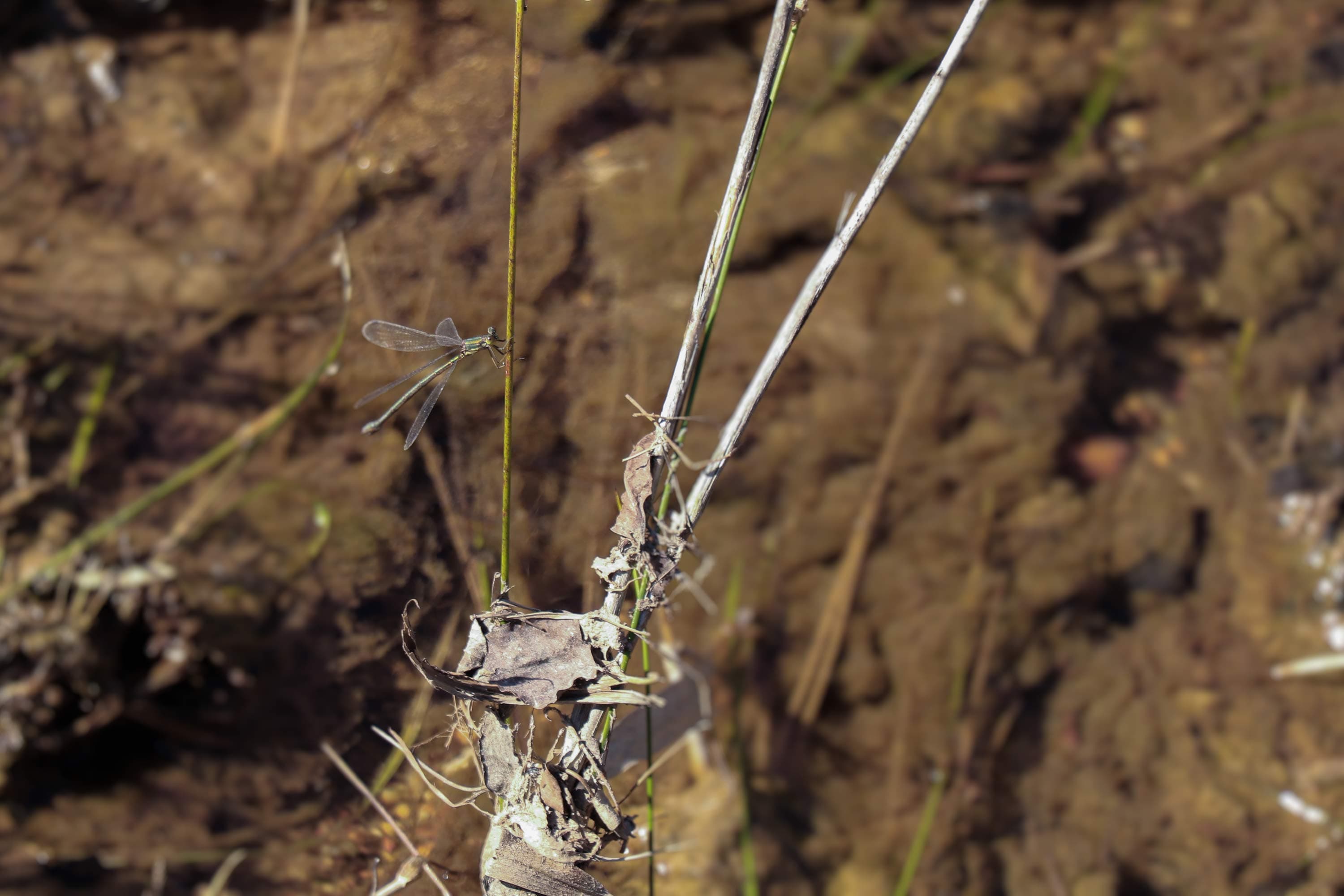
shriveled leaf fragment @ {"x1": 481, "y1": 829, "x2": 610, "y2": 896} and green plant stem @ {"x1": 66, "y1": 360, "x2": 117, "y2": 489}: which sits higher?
green plant stem @ {"x1": 66, "y1": 360, "x2": 117, "y2": 489}

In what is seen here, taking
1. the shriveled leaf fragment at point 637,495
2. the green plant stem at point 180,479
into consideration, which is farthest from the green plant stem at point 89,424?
the shriveled leaf fragment at point 637,495

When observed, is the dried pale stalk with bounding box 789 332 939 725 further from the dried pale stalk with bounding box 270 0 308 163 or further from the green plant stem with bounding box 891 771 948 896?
the dried pale stalk with bounding box 270 0 308 163

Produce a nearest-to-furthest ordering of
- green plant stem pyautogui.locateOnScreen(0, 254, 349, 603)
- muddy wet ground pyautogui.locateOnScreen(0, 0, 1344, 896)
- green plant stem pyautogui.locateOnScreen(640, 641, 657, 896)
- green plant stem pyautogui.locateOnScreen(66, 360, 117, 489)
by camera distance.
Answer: green plant stem pyautogui.locateOnScreen(640, 641, 657, 896) → muddy wet ground pyautogui.locateOnScreen(0, 0, 1344, 896) → green plant stem pyautogui.locateOnScreen(0, 254, 349, 603) → green plant stem pyautogui.locateOnScreen(66, 360, 117, 489)

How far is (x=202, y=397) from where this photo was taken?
7.75 ft

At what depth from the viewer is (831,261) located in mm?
1068

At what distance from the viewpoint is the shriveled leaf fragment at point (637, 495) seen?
41.3 inches

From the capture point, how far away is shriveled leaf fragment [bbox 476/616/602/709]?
102cm

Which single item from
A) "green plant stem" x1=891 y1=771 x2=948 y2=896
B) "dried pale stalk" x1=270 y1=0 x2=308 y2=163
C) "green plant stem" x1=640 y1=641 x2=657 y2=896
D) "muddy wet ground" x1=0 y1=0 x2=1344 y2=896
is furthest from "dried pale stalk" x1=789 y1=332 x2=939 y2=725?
"dried pale stalk" x1=270 y1=0 x2=308 y2=163

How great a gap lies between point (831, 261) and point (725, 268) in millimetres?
132

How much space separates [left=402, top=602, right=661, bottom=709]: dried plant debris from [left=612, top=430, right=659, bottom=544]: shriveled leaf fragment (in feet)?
0.35

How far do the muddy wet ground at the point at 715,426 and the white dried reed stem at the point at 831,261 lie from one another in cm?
34

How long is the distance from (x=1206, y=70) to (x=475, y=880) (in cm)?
386

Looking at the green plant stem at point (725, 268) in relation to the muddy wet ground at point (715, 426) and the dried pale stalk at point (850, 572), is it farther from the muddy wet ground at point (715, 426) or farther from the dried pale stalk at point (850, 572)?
the dried pale stalk at point (850, 572)

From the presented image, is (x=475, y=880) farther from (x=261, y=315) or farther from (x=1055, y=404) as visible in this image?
(x=1055, y=404)
